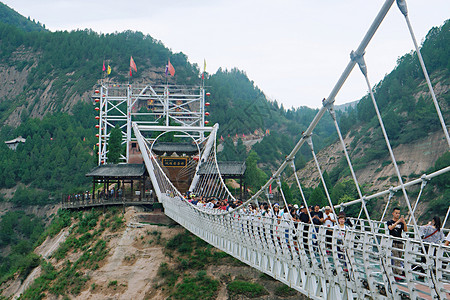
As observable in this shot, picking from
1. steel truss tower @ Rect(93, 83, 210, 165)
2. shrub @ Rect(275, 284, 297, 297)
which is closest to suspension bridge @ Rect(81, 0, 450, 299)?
shrub @ Rect(275, 284, 297, 297)

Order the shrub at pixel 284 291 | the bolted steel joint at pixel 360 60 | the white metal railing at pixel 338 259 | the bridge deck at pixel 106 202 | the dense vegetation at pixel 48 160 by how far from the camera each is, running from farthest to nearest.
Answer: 1. the dense vegetation at pixel 48 160
2. the bridge deck at pixel 106 202
3. the shrub at pixel 284 291
4. the bolted steel joint at pixel 360 60
5. the white metal railing at pixel 338 259

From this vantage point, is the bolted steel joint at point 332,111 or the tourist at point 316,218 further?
the bolted steel joint at point 332,111

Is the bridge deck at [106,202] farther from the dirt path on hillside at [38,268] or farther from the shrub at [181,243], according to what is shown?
the shrub at [181,243]

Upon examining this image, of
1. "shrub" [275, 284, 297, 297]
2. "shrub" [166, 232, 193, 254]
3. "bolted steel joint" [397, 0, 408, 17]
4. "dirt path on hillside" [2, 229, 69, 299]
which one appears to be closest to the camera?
"bolted steel joint" [397, 0, 408, 17]

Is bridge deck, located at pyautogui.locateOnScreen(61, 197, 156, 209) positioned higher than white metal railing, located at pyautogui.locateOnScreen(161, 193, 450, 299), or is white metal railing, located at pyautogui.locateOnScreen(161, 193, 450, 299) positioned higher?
bridge deck, located at pyautogui.locateOnScreen(61, 197, 156, 209)

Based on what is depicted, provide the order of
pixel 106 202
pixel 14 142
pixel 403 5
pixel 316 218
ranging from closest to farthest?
pixel 403 5, pixel 316 218, pixel 106 202, pixel 14 142

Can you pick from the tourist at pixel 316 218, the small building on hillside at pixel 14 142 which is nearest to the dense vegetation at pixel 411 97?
the tourist at pixel 316 218

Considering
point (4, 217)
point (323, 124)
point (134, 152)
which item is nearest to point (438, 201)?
point (134, 152)

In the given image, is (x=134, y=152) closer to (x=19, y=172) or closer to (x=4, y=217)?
(x=4, y=217)

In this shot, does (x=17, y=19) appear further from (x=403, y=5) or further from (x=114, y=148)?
(x=403, y=5)

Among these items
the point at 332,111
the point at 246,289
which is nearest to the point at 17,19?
the point at 246,289

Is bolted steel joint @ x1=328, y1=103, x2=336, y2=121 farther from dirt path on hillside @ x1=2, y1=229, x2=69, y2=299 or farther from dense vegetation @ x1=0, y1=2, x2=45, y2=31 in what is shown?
dense vegetation @ x1=0, y1=2, x2=45, y2=31

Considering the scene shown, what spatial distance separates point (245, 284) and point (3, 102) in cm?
9920

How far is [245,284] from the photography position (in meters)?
26.6
